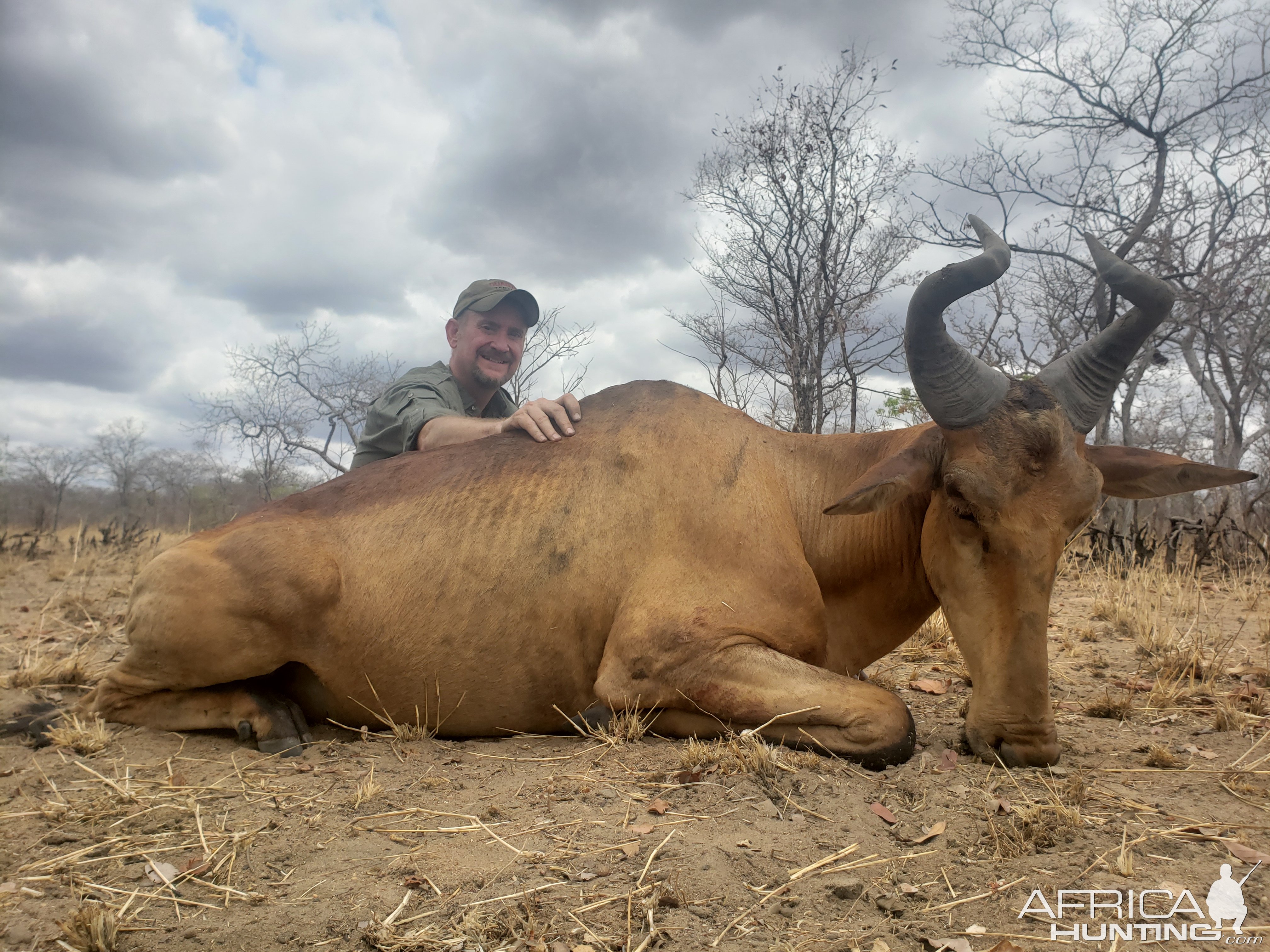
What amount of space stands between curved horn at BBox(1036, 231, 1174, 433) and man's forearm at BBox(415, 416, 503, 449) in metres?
3.14

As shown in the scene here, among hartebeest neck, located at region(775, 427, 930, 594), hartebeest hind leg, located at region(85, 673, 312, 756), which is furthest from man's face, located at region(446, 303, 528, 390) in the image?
hartebeest hind leg, located at region(85, 673, 312, 756)

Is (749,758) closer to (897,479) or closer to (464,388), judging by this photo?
(897,479)

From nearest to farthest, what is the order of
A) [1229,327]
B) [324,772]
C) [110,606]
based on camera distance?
[324,772] → [110,606] → [1229,327]

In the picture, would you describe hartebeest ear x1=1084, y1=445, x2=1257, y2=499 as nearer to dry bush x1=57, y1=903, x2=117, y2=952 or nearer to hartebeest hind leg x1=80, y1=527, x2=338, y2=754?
hartebeest hind leg x1=80, y1=527, x2=338, y2=754

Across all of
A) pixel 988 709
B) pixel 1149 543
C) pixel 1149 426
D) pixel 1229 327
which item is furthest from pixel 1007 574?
pixel 1149 426

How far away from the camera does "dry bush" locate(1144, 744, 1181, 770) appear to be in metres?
3.14

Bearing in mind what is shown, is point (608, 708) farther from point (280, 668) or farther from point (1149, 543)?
point (1149, 543)

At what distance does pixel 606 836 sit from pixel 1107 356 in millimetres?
3033

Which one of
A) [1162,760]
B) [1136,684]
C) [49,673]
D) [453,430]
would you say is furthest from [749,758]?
[49,673]

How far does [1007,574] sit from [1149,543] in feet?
26.7

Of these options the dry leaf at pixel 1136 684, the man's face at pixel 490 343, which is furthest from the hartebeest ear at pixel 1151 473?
the man's face at pixel 490 343

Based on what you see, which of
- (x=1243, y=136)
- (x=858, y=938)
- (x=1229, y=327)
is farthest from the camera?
(x=1229, y=327)

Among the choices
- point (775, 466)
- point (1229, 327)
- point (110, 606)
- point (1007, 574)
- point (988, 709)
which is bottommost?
point (110, 606)

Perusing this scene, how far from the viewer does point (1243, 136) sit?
573 inches
